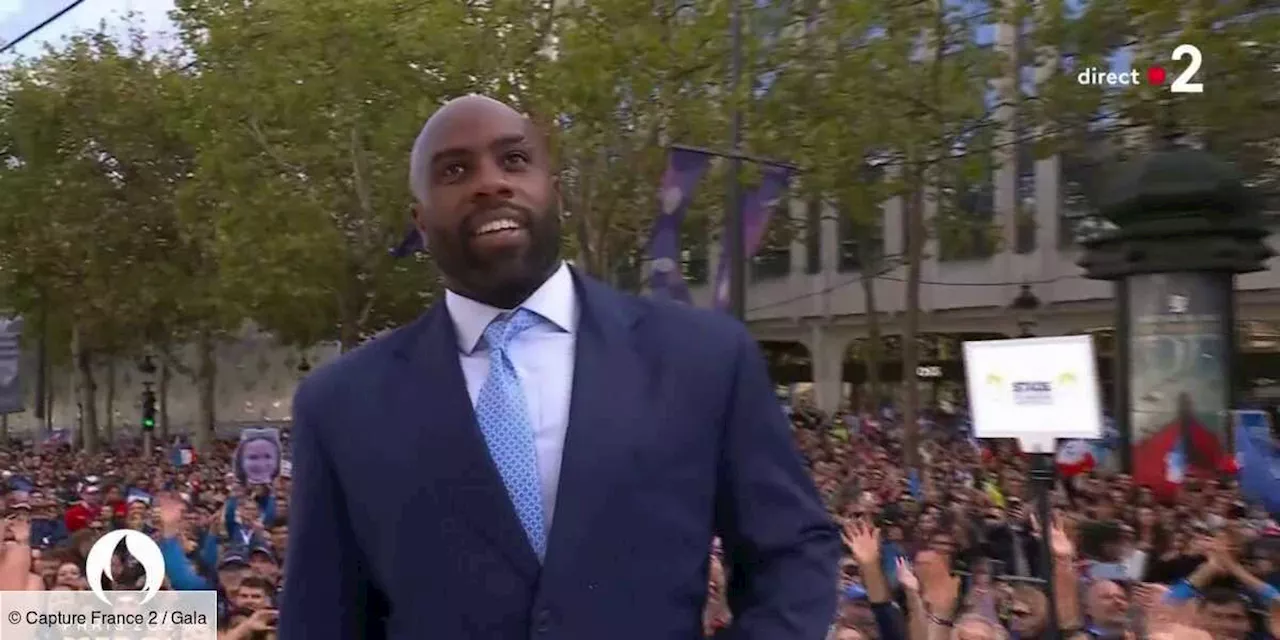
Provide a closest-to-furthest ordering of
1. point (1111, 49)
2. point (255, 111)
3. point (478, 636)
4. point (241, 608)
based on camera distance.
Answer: point (478, 636), point (241, 608), point (1111, 49), point (255, 111)

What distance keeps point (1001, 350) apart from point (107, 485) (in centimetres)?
1197

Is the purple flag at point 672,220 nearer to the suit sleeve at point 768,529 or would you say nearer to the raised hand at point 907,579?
the raised hand at point 907,579

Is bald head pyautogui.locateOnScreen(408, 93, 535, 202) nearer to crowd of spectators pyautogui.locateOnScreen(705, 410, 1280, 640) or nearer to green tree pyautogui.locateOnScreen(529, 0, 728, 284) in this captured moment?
crowd of spectators pyautogui.locateOnScreen(705, 410, 1280, 640)

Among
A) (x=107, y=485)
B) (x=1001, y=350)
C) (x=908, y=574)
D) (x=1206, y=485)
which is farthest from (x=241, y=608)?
(x=107, y=485)

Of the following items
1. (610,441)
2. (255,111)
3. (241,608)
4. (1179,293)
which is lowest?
(241,608)

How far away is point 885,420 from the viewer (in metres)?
28.7

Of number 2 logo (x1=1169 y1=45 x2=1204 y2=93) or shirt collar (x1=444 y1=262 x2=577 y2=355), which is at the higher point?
number 2 logo (x1=1169 y1=45 x2=1204 y2=93)

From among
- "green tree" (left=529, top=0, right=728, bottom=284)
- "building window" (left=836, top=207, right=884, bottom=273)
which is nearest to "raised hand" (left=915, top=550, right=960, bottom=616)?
"green tree" (left=529, top=0, right=728, bottom=284)

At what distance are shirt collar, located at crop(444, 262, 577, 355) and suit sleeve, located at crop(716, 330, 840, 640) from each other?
9.2 inches

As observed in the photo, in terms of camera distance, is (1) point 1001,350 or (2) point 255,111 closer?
(1) point 1001,350

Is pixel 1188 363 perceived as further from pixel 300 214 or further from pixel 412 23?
pixel 300 214

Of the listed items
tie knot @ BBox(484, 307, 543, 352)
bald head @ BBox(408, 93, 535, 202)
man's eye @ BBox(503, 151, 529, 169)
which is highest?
bald head @ BBox(408, 93, 535, 202)

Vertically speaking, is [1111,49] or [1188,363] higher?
[1111,49]

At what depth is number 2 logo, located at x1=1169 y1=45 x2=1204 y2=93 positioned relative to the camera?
14391mm
